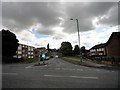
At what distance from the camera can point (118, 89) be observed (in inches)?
276

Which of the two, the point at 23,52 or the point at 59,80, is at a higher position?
the point at 23,52

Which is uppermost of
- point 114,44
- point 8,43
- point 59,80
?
point 8,43

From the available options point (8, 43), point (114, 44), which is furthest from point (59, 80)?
point (114, 44)

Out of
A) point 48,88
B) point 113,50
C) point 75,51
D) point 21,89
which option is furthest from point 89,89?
point 75,51

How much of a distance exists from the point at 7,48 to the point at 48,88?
4148 centimetres

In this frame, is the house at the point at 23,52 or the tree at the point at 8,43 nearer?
the tree at the point at 8,43

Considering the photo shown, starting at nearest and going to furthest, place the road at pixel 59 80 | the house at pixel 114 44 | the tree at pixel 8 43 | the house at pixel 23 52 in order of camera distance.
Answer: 1. the road at pixel 59 80
2. the tree at pixel 8 43
3. the house at pixel 114 44
4. the house at pixel 23 52

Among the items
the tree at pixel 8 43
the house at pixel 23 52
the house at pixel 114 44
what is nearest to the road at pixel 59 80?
the tree at pixel 8 43

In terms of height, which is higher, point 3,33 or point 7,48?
point 3,33

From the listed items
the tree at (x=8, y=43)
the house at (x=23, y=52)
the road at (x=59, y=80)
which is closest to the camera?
the road at (x=59, y=80)

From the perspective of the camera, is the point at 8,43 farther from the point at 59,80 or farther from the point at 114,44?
the point at 59,80

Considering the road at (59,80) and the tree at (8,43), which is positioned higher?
the tree at (8,43)

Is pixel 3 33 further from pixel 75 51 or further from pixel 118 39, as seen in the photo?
pixel 75 51

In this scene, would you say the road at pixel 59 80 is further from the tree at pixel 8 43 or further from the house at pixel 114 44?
the house at pixel 114 44
